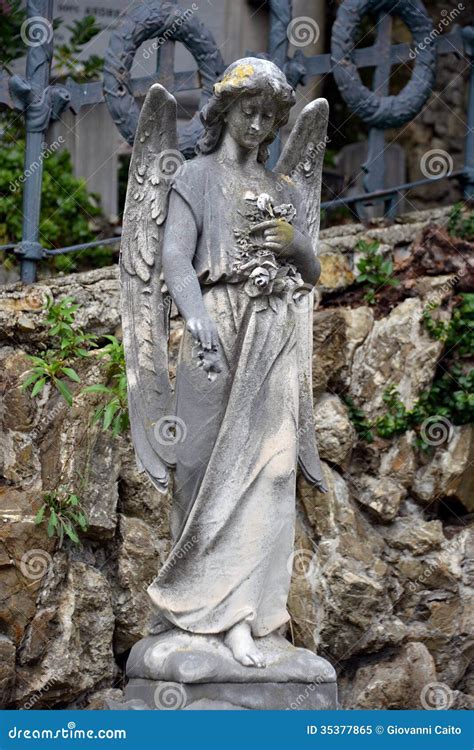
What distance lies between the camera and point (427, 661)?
879 cm

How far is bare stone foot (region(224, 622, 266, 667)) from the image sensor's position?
626 cm

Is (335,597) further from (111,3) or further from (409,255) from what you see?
(111,3)

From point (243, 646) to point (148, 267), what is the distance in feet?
5.99

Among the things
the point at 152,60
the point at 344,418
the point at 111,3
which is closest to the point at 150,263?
the point at 344,418

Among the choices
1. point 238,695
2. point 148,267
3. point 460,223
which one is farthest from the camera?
point 460,223

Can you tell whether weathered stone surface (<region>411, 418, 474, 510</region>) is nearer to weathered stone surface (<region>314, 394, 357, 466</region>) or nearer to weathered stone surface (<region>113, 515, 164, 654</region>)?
weathered stone surface (<region>314, 394, 357, 466</region>)

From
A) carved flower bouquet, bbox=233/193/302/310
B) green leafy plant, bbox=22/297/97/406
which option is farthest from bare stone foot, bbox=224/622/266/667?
green leafy plant, bbox=22/297/97/406

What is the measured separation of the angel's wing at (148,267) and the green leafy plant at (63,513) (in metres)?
1.70

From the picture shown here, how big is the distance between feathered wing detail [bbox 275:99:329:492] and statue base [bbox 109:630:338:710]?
1.01m

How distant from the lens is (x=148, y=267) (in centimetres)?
688

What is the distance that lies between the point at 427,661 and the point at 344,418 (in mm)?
1572

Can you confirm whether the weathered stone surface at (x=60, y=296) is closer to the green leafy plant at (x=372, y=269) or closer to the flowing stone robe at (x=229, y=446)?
the green leafy plant at (x=372, y=269)

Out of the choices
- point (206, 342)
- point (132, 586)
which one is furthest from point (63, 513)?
point (206, 342)

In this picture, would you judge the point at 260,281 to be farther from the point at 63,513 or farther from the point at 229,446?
the point at 63,513
